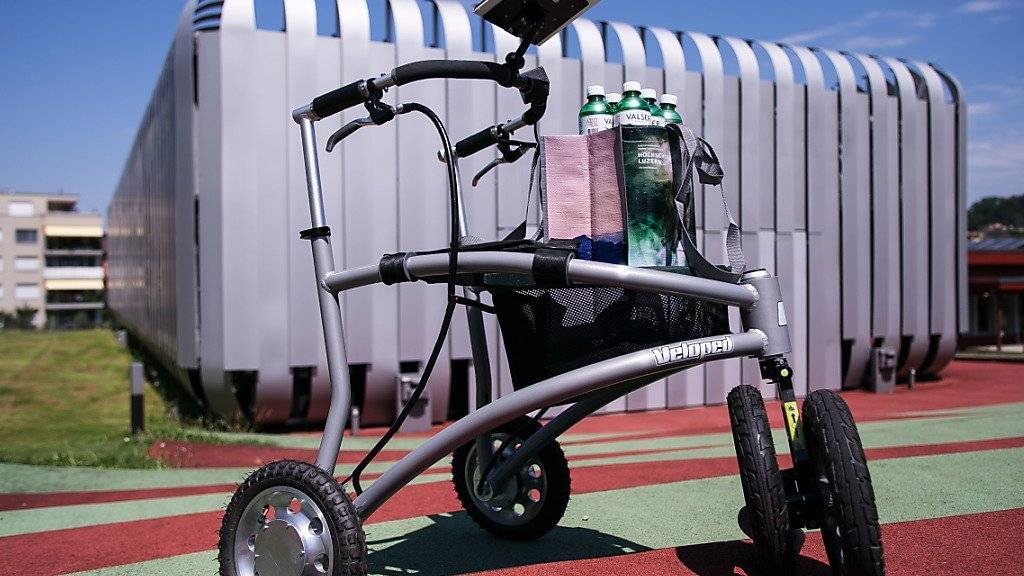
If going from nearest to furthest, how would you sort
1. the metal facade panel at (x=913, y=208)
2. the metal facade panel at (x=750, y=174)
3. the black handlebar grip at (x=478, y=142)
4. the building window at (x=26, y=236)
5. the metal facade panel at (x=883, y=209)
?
the black handlebar grip at (x=478, y=142) → the metal facade panel at (x=750, y=174) → the metal facade panel at (x=883, y=209) → the metal facade panel at (x=913, y=208) → the building window at (x=26, y=236)

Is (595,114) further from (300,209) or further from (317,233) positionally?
(300,209)

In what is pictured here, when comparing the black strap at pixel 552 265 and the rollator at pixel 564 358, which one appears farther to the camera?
the black strap at pixel 552 265

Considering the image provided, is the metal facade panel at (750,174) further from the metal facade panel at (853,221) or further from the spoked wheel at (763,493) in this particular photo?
the spoked wheel at (763,493)

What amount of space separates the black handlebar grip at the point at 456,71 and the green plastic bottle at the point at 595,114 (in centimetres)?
31

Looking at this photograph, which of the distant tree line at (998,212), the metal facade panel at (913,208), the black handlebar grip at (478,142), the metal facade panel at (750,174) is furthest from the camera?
the distant tree line at (998,212)

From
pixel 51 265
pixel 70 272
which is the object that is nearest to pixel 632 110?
pixel 70 272

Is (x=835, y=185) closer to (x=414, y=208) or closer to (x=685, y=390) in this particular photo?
(x=685, y=390)

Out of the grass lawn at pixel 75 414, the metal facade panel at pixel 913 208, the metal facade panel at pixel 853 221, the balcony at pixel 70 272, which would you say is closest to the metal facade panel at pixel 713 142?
the metal facade panel at pixel 853 221

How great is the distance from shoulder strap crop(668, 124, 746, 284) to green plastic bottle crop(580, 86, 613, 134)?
0.24m

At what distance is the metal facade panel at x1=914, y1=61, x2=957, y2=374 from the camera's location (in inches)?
596

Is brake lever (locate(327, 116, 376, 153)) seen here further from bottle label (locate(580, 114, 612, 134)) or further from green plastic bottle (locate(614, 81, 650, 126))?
green plastic bottle (locate(614, 81, 650, 126))

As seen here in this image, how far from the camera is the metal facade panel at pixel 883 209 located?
14.4m

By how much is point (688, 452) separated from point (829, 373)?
7.83m

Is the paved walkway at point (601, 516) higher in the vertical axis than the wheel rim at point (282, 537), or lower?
lower
